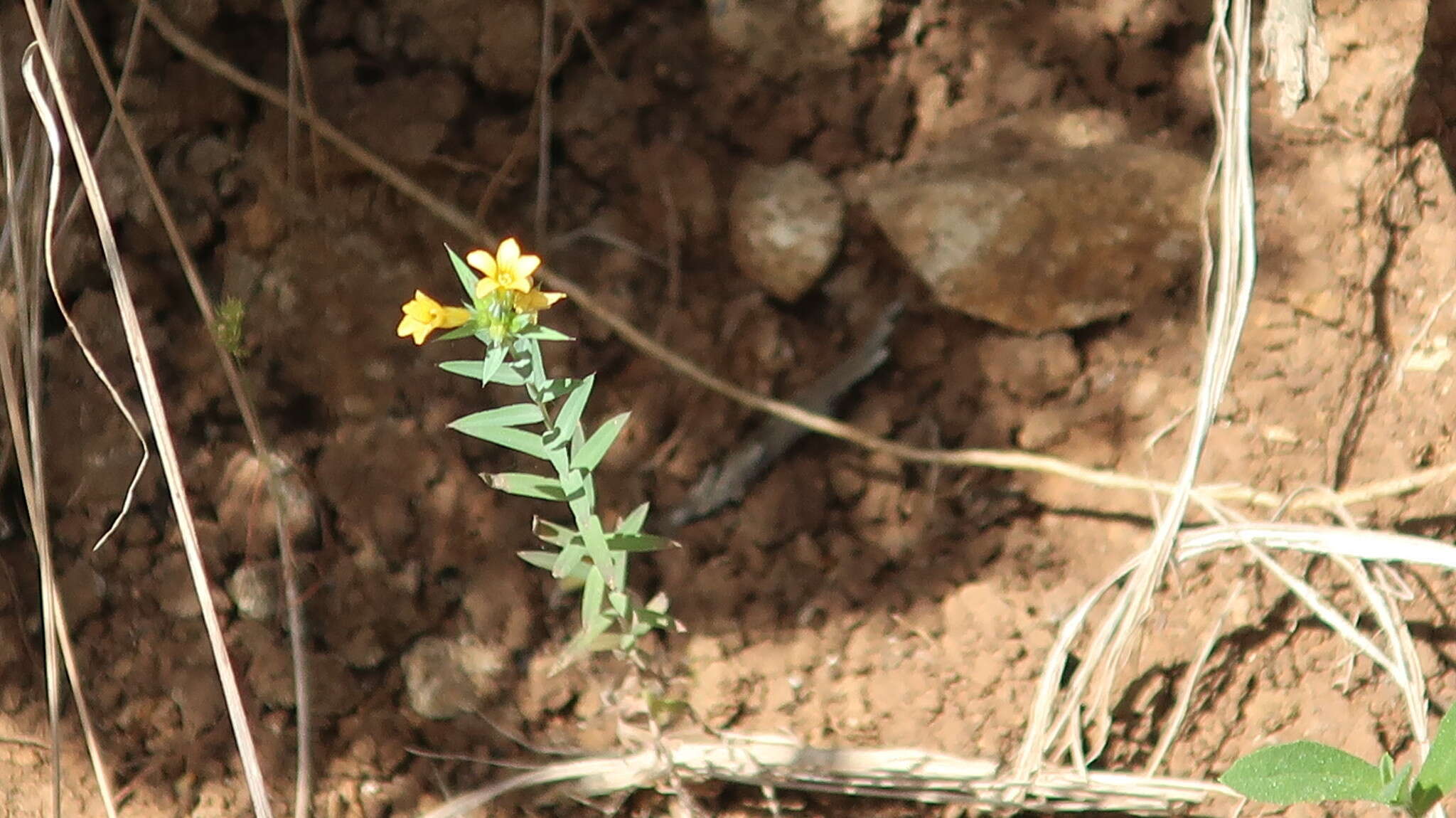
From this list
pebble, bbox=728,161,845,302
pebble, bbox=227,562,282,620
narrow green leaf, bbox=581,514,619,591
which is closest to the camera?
narrow green leaf, bbox=581,514,619,591

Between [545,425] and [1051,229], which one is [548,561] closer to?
[545,425]

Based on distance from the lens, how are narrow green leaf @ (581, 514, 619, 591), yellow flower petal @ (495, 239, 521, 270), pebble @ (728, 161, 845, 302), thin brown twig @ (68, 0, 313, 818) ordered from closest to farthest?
yellow flower petal @ (495, 239, 521, 270) < narrow green leaf @ (581, 514, 619, 591) < thin brown twig @ (68, 0, 313, 818) < pebble @ (728, 161, 845, 302)

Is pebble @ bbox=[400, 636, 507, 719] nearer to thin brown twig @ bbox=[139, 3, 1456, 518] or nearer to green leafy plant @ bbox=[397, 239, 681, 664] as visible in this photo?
green leafy plant @ bbox=[397, 239, 681, 664]

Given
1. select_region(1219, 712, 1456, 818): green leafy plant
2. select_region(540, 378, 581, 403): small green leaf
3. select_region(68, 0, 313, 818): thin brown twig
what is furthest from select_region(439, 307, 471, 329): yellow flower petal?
select_region(1219, 712, 1456, 818): green leafy plant

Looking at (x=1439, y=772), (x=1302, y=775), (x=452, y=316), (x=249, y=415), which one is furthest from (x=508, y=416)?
(x=1439, y=772)

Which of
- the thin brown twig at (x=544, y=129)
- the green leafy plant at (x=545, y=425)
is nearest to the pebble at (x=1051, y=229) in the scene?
the thin brown twig at (x=544, y=129)

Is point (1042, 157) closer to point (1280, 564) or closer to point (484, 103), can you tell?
point (1280, 564)

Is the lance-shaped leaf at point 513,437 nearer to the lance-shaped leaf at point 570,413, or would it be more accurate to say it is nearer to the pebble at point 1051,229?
the lance-shaped leaf at point 570,413
